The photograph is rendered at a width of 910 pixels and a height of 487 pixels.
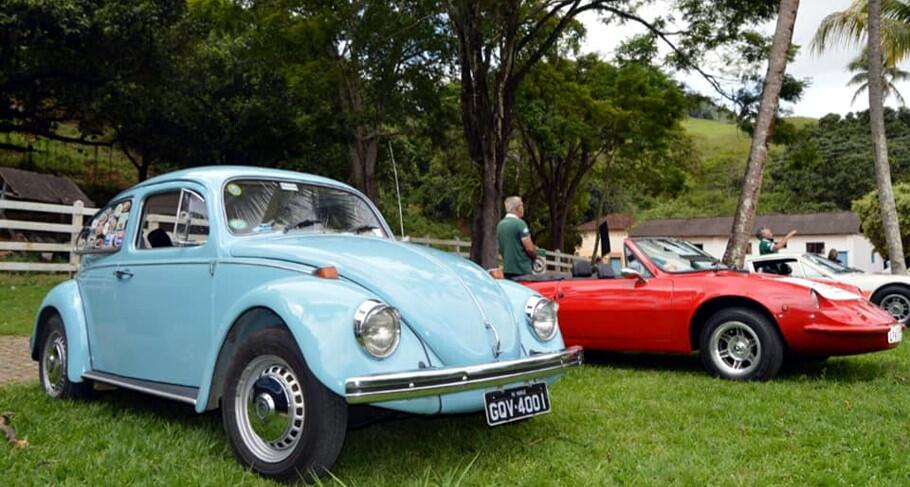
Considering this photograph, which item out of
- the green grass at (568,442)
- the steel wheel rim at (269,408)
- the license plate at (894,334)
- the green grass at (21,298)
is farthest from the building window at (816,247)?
the steel wheel rim at (269,408)

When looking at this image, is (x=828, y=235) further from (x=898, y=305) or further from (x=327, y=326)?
(x=327, y=326)

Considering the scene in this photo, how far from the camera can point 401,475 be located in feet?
12.0

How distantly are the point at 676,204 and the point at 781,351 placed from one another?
76.7 meters

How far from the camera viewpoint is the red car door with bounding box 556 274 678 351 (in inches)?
263

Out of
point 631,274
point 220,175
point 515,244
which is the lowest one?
point 631,274

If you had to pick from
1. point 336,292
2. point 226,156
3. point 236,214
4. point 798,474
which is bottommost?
point 798,474

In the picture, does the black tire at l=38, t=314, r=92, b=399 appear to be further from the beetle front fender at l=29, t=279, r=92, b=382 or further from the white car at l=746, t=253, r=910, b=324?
the white car at l=746, t=253, r=910, b=324

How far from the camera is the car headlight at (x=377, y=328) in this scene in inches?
131

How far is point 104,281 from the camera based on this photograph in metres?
4.92

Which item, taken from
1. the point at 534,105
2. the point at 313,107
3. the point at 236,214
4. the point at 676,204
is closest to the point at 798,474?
the point at 236,214

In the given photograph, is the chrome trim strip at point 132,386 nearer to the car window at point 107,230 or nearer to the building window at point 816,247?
the car window at point 107,230

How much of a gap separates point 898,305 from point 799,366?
4353 millimetres

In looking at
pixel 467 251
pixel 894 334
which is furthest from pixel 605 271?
pixel 467 251

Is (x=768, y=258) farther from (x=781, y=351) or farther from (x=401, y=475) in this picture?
(x=401, y=475)
